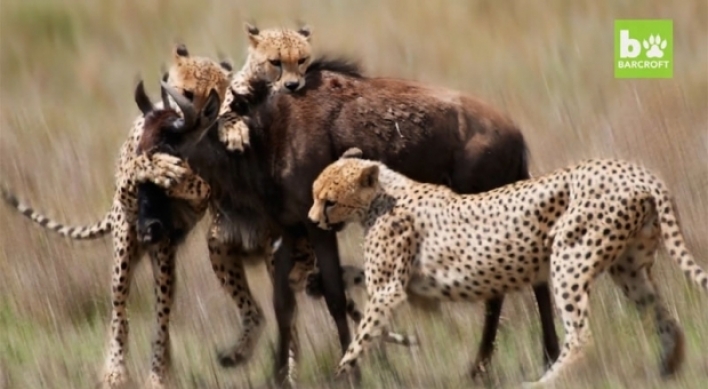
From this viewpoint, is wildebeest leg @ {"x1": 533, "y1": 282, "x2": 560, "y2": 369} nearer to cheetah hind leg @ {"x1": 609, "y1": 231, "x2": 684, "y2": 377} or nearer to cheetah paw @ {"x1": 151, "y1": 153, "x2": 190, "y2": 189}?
cheetah hind leg @ {"x1": 609, "y1": 231, "x2": 684, "y2": 377}

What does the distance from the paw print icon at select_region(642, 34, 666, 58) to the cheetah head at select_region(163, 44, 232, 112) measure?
15.9 feet

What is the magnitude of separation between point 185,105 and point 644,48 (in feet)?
20.1

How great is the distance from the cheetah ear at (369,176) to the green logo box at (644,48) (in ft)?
15.5

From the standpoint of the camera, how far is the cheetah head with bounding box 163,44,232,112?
9.39 meters

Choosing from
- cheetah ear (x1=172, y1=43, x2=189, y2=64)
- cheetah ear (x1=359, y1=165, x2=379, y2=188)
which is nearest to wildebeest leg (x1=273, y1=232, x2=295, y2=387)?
cheetah ear (x1=359, y1=165, x2=379, y2=188)

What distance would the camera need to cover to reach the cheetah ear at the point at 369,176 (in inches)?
345

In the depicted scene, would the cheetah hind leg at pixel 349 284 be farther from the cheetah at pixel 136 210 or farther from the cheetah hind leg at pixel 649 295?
the cheetah hind leg at pixel 649 295

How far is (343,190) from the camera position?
8.77 meters

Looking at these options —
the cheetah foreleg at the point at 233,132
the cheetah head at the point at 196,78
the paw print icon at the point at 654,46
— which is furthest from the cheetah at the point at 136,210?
the paw print icon at the point at 654,46

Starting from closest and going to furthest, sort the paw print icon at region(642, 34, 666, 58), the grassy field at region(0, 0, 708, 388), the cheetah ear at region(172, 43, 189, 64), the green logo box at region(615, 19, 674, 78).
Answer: the grassy field at region(0, 0, 708, 388) → the cheetah ear at region(172, 43, 189, 64) → the green logo box at region(615, 19, 674, 78) → the paw print icon at region(642, 34, 666, 58)

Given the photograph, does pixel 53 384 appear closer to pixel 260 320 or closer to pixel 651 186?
pixel 260 320

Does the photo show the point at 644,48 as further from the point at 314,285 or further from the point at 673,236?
the point at 673,236

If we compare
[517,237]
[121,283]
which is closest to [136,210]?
[121,283]

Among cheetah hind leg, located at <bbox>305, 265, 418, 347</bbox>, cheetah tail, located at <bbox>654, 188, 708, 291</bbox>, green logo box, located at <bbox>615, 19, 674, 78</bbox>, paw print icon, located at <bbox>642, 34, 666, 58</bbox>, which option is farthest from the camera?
paw print icon, located at <bbox>642, 34, 666, 58</bbox>
